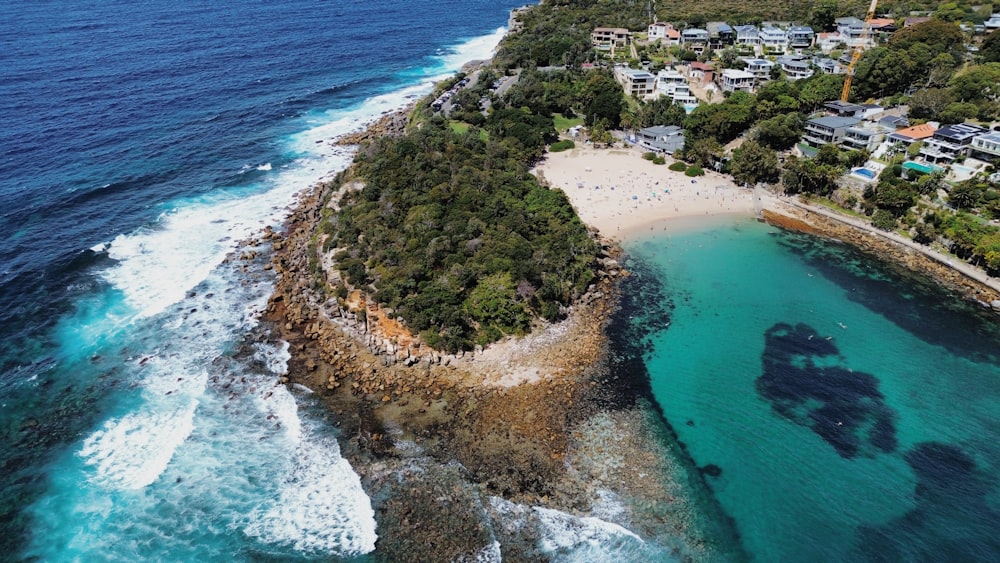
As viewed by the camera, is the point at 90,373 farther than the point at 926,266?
No

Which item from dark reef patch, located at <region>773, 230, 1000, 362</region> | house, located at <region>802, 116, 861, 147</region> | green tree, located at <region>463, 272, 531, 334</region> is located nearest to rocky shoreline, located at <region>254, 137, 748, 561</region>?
green tree, located at <region>463, 272, 531, 334</region>

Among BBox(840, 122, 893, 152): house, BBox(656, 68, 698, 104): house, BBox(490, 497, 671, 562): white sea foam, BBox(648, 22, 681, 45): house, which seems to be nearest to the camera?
BBox(490, 497, 671, 562): white sea foam

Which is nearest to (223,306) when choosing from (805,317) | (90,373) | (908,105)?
(90,373)

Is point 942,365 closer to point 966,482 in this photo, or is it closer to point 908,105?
point 966,482

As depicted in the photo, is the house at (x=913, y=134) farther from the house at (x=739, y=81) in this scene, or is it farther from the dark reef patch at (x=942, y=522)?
the dark reef patch at (x=942, y=522)

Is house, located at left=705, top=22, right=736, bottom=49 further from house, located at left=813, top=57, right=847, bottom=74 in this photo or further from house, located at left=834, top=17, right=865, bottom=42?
Answer: house, located at left=813, top=57, right=847, bottom=74

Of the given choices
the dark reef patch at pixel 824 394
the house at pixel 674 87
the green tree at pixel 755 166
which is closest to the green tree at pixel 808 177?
the green tree at pixel 755 166
